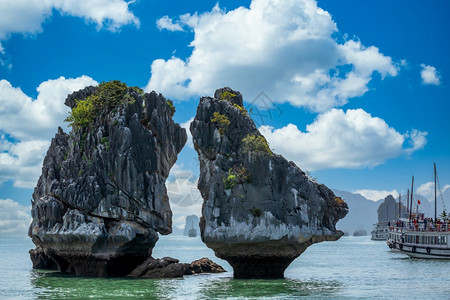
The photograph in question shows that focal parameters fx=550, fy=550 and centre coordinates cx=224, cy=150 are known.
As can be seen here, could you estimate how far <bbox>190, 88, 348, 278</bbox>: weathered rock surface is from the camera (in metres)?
35.1

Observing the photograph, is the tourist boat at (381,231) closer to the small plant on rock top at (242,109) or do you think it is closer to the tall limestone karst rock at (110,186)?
the tall limestone karst rock at (110,186)

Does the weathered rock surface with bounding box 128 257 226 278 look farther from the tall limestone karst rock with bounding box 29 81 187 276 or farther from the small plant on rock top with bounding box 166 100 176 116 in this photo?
the small plant on rock top with bounding box 166 100 176 116

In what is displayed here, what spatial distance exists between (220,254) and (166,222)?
6.77m

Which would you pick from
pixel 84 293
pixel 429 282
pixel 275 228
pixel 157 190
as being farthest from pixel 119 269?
pixel 429 282

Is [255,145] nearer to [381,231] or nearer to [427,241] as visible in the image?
[427,241]

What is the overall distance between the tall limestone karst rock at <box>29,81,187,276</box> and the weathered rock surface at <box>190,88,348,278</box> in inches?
189

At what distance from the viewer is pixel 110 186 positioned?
40156 millimetres

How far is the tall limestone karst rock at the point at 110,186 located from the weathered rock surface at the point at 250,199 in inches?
189

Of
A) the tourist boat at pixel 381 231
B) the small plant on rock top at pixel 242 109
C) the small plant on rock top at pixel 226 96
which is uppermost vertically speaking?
the small plant on rock top at pixel 226 96

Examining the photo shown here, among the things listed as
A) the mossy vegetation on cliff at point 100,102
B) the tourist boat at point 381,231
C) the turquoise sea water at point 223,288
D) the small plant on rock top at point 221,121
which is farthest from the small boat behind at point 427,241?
the tourist boat at point 381,231

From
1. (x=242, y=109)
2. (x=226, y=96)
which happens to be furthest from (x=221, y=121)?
(x=226, y=96)

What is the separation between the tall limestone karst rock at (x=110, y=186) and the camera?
Result: 129ft

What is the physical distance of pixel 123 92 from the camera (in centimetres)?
4372

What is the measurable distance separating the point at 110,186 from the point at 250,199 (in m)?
11.0
